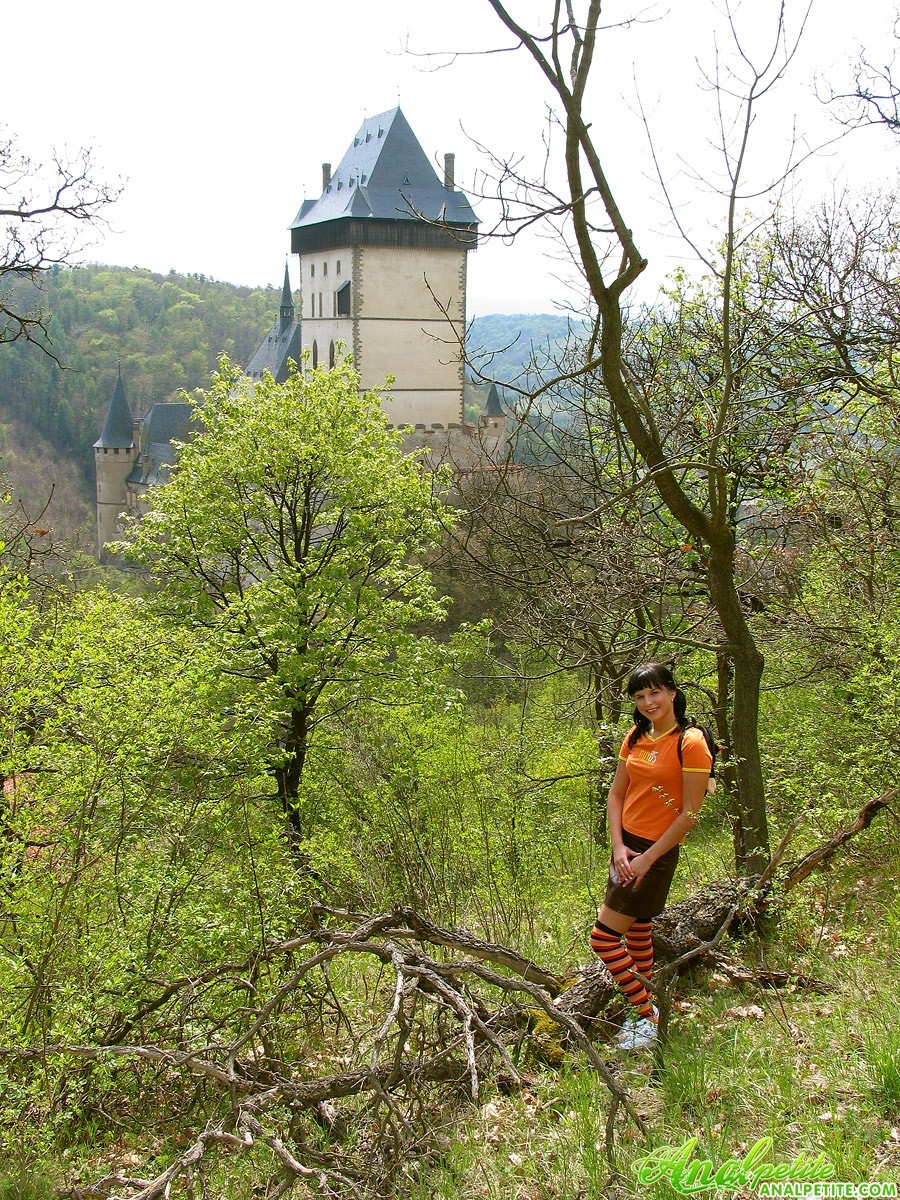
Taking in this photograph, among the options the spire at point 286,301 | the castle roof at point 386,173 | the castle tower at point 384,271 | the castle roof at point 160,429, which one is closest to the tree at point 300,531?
the castle tower at point 384,271

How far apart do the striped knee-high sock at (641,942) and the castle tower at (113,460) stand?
69291mm

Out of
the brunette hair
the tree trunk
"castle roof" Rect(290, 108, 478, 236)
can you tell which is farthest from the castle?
the brunette hair

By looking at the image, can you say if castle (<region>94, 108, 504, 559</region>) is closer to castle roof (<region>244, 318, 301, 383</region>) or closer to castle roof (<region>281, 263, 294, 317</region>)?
castle roof (<region>244, 318, 301, 383</region>)

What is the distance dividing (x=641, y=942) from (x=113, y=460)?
7083 centimetres

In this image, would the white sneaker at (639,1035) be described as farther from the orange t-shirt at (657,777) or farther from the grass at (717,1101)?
the orange t-shirt at (657,777)

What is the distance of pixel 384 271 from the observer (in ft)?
151

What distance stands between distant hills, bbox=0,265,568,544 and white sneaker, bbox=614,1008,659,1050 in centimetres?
6085

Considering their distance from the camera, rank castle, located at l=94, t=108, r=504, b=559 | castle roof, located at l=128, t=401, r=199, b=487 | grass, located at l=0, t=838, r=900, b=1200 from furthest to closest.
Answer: castle roof, located at l=128, t=401, r=199, b=487 → castle, located at l=94, t=108, r=504, b=559 → grass, located at l=0, t=838, r=900, b=1200

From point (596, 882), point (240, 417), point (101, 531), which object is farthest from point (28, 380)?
point (596, 882)

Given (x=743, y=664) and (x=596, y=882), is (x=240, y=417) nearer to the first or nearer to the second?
(x=596, y=882)

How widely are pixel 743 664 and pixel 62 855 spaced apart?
3054 millimetres

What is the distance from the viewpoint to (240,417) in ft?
46.8

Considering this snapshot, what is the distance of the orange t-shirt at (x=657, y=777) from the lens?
3320mm

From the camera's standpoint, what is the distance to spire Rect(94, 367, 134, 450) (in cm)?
6981
